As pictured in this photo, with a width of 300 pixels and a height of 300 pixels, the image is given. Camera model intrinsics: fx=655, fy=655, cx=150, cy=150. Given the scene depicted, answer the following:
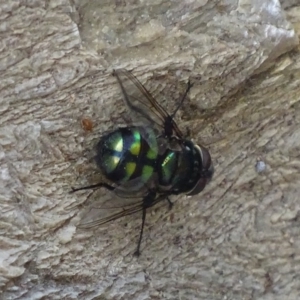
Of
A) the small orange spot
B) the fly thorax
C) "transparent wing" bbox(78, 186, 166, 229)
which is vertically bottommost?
"transparent wing" bbox(78, 186, 166, 229)

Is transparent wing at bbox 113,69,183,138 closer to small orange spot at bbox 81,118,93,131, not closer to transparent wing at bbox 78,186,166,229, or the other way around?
small orange spot at bbox 81,118,93,131

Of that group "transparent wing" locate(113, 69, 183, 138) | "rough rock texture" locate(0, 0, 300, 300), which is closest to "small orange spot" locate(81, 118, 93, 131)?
"rough rock texture" locate(0, 0, 300, 300)

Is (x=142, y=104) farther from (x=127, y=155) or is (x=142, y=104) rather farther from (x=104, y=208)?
(x=104, y=208)

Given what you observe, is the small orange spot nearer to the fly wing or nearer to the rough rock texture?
the rough rock texture

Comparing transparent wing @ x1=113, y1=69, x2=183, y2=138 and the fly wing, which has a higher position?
transparent wing @ x1=113, y1=69, x2=183, y2=138

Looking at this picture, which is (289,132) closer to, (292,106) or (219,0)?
(292,106)

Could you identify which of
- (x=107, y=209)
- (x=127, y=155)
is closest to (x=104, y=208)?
(x=107, y=209)
